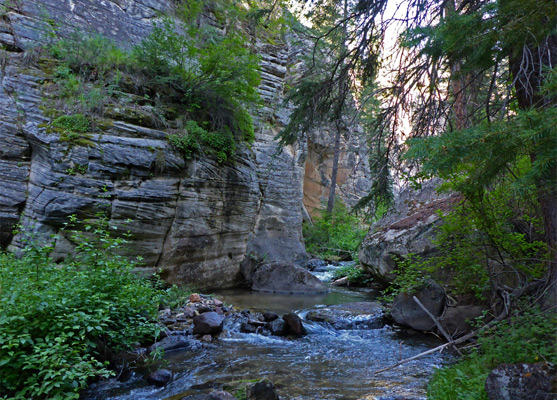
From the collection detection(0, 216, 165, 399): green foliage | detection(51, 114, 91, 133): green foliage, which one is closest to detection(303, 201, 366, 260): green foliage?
detection(51, 114, 91, 133): green foliage

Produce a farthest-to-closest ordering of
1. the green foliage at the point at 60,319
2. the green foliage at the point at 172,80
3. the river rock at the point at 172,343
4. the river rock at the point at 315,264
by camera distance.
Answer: the river rock at the point at 315,264 → the green foliage at the point at 172,80 → the river rock at the point at 172,343 → the green foliage at the point at 60,319

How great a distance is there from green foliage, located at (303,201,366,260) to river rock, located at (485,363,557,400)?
635 inches

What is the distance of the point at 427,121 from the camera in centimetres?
525

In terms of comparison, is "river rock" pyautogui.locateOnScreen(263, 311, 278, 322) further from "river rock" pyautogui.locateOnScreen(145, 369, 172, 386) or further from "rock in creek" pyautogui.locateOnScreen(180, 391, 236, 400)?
"rock in creek" pyautogui.locateOnScreen(180, 391, 236, 400)

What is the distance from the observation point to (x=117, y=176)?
27.8ft

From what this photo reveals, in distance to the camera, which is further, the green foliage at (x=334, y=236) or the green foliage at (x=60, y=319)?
the green foliage at (x=334, y=236)

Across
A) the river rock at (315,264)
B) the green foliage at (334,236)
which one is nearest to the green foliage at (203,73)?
the river rock at (315,264)

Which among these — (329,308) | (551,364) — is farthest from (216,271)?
(551,364)

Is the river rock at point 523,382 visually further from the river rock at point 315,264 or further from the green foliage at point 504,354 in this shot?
the river rock at point 315,264

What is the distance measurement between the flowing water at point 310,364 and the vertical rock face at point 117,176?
299 centimetres

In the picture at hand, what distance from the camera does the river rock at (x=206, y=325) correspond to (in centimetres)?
693

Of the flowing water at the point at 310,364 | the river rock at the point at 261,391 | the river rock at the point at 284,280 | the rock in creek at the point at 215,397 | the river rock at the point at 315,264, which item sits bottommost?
the flowing water at the point at 310,364

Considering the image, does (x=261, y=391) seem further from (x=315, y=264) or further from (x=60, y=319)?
(x=315, y=264)

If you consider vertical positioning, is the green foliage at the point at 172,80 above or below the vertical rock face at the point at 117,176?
above
